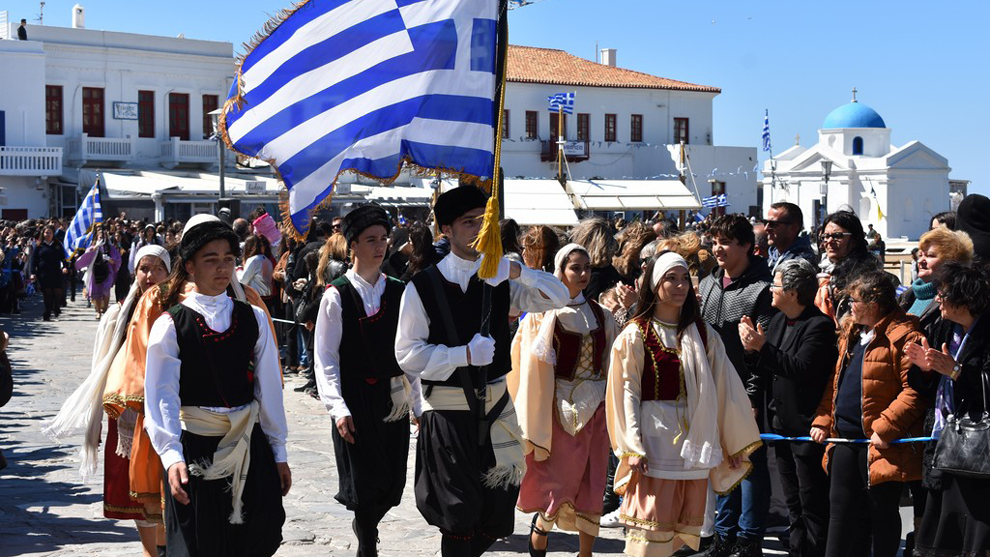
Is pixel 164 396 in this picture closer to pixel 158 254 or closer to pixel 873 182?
pixel 158 254

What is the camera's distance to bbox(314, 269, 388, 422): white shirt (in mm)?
6391

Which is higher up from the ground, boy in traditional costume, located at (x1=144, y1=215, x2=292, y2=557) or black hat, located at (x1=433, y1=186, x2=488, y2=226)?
black hat, located at (x1=433, y1=186, x2=488, y2=226)

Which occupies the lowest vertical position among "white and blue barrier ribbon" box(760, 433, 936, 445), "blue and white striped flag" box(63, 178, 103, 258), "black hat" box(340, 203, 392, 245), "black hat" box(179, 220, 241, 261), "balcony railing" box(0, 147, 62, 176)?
"white and blue barrier ribbon" box(760, 433, 936, 445)

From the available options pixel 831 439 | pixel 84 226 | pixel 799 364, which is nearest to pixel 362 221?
pixel 799 364

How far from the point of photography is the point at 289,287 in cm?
1395

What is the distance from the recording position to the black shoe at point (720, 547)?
24.1 ft

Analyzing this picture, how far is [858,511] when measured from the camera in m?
6.32

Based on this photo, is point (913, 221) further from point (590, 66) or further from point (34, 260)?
point (34, 260)

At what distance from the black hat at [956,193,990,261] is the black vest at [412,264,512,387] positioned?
2986 millimetres

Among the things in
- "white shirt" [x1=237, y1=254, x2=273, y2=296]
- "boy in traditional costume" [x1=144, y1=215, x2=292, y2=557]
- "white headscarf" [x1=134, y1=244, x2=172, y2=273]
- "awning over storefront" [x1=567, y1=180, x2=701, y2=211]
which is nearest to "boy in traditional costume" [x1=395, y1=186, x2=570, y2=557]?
"boy in traditional costume" [x1=144, y1=215, x2=292, y2=557]

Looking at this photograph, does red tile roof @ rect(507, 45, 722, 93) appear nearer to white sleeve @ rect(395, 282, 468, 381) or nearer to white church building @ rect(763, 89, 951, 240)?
white church building @ rect(763, 89, 951, 240)

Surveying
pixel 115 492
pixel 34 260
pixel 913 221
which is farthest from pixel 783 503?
pixel 913 221

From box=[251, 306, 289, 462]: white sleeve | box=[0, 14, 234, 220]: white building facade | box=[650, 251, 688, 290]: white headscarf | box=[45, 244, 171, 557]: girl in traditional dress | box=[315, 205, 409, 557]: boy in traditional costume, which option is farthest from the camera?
box=[0, 14, 234, 220]: white building facade

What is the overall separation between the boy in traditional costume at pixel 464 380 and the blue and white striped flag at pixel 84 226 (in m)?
20.4
